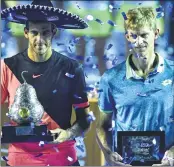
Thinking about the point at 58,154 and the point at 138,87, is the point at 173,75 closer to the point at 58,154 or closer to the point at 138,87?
the point at 138,87

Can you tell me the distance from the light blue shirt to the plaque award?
0.05 metres

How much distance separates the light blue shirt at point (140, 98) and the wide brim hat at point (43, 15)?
58cm

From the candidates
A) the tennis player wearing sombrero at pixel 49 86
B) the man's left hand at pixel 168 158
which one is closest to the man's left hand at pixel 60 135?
the tennis player wearing sombrero at pixel 49 86

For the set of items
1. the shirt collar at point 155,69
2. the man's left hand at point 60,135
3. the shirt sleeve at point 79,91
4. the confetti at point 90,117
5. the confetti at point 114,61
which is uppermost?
the confetti at point 114,61

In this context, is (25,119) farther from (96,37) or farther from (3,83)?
(96,37)

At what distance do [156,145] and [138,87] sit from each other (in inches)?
23.1

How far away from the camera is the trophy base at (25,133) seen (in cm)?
648

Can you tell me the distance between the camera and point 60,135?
6.50m

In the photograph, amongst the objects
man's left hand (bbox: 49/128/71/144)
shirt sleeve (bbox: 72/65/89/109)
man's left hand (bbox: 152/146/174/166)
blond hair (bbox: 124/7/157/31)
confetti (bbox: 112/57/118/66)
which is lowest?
man's left hand (bbox: 152/146/174/166)

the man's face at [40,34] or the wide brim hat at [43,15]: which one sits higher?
the wide brim hat at [43,15]

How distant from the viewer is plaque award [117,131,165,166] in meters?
6.47

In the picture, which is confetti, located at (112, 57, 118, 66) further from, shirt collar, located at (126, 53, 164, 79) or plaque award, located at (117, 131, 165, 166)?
plaque award, located at (117, 131, 165, 166)

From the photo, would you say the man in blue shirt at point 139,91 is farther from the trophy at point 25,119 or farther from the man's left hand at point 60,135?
the trophy at point 25,119

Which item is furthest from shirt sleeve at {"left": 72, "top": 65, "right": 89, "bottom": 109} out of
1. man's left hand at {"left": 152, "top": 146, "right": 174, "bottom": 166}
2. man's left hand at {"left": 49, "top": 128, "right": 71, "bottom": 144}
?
man's left hand at {"left": 152, "top": 146, "right": 174, "bottom": 166}
